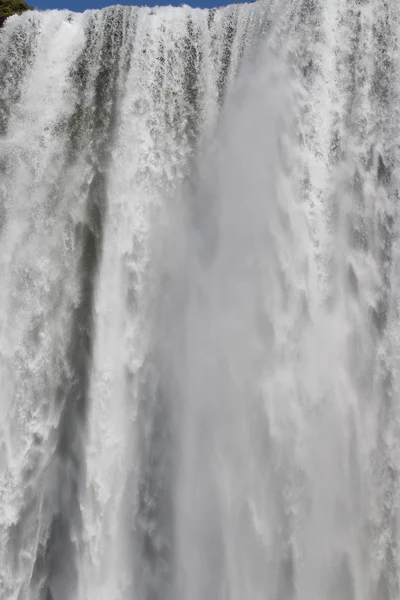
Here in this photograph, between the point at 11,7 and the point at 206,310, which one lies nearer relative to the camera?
the point at 206,310

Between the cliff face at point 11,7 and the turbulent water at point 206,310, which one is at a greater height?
the cliff face at point 11,7

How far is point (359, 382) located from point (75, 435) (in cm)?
399

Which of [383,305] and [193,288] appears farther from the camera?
[193,288]

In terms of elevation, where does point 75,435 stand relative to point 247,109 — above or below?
below

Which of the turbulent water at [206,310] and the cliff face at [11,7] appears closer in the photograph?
the turbulent water at [206,310]

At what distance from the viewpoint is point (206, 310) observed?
9445mm

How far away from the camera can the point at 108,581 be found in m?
8.77

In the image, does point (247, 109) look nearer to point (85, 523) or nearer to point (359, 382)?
point (359, 382)

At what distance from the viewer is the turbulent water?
859 centimetres

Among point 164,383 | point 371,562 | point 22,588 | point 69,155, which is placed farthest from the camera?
point 69,155

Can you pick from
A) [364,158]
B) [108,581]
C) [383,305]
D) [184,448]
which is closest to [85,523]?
[108,581]

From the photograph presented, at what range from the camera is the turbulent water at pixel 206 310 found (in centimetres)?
859

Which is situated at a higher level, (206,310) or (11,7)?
(11,7)

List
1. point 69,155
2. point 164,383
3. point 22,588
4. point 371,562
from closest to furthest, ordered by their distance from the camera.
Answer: point 371,562 → point 22,588 → point 164,383 → point 69,155
